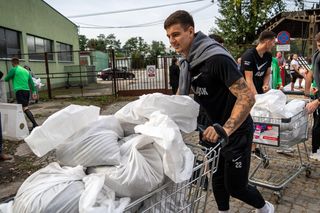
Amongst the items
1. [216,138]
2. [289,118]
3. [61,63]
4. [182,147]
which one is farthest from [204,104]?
[61,63]

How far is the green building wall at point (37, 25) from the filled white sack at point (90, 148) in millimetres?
15213

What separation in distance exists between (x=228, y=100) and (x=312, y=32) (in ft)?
60.9

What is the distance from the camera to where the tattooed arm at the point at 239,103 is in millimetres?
2318

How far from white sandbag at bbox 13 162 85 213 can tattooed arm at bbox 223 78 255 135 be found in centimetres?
112

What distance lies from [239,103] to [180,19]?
0.75 meters

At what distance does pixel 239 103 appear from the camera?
234 centimetres

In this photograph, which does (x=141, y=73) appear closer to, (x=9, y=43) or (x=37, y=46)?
(x=9, y=43)

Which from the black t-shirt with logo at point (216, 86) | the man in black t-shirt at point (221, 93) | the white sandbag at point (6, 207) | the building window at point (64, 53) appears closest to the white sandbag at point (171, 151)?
the man in black t-shirt at point (221, 93)

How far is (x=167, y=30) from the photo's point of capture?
2445 mm

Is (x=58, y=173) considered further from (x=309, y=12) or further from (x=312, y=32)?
(x=309, y=12)

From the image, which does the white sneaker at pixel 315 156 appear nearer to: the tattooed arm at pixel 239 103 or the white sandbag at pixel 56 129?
the tattooed arm at pixel 239 103

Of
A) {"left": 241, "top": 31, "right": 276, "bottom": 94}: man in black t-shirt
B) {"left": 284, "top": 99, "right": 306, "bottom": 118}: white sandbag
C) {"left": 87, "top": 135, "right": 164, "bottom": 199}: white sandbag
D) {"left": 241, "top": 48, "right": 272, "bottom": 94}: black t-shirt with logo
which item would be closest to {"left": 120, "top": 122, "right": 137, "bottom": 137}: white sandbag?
{"left": 87, "top": 135, "right": 164, "bottom": 199}: white sandbag

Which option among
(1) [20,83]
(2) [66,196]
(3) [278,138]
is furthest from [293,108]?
(1) [20,83]

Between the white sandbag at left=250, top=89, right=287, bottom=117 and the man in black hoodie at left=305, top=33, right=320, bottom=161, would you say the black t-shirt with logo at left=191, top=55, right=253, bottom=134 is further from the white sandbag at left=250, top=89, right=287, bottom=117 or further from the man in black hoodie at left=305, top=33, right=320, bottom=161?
the man in black hoodie at left=305, top=33, right=320, bottom=161
